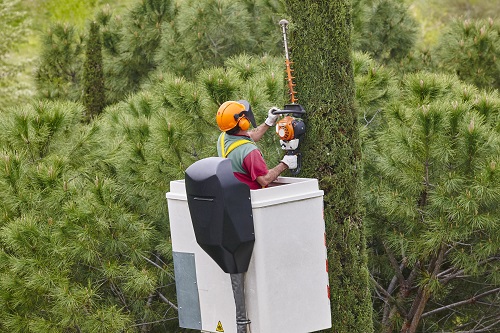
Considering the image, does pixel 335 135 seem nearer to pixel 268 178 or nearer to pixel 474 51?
pixel 268 178

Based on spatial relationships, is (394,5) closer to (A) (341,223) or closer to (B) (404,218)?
(B) (404,218)

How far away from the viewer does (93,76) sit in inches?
488

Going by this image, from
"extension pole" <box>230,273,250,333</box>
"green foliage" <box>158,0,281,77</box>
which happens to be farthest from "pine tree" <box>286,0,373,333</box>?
"green foliage" <box>158,0,281,77</box>

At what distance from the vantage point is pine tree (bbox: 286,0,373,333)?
6.40 m

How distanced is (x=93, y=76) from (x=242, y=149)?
713 centimetres

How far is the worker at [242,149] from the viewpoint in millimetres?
5625

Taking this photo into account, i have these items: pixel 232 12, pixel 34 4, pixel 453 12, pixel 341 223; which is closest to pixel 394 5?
pixel 232 12

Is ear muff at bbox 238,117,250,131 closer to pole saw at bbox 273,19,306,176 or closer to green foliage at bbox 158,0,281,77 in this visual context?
pole saw at bbox 273,19,306,176

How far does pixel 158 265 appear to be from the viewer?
7.79m

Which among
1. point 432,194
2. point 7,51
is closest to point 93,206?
point 432,194

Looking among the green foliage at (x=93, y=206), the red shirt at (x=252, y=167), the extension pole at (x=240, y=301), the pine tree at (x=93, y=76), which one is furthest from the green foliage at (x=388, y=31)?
the extension pole at (x=240, y=301)

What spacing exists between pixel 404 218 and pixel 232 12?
15.1ft

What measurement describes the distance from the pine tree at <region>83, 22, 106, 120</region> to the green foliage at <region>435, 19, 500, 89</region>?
449 centimetres

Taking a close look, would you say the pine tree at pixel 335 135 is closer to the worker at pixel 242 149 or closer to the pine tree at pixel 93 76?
the worker at pixel 242 149
